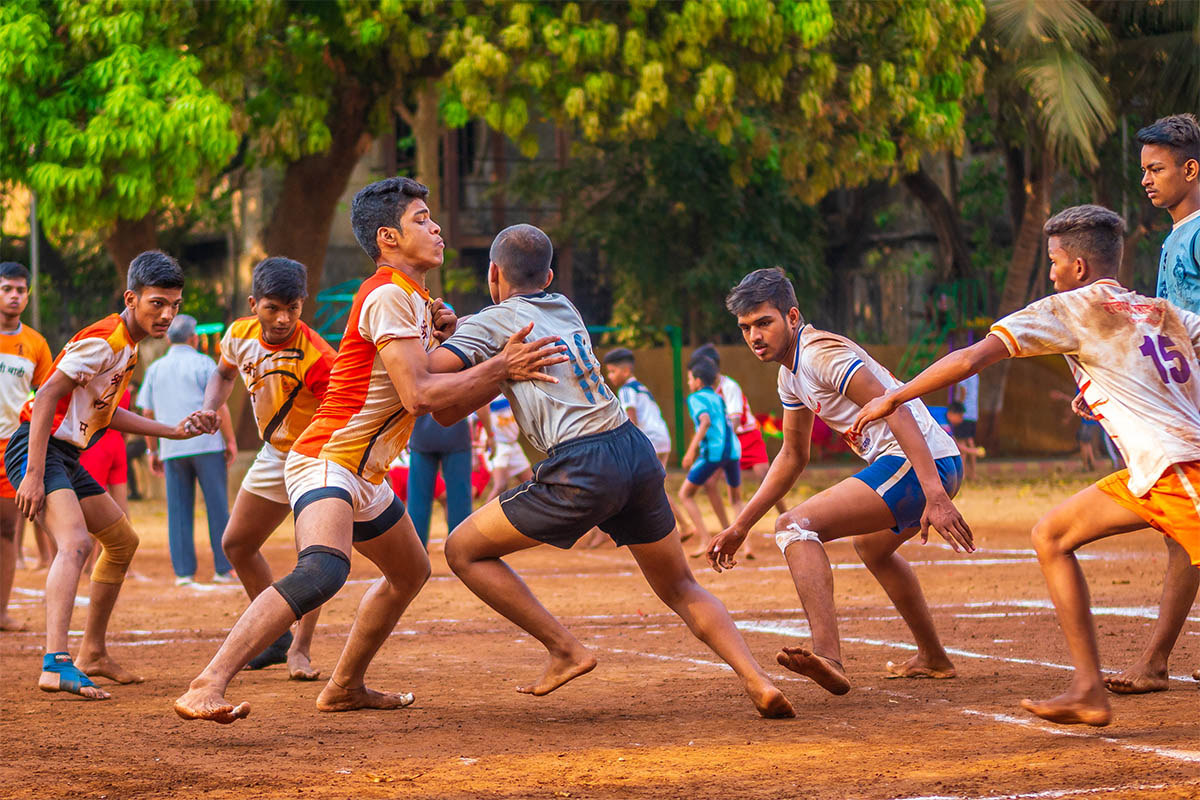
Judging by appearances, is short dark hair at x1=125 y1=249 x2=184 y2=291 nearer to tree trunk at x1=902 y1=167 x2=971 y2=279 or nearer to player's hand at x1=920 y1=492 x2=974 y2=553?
player's hand at x1=920 y1=492 x2=974 y2=553

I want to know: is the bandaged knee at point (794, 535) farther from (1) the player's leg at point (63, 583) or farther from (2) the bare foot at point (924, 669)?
(1) the player's leg at point (63, 583)

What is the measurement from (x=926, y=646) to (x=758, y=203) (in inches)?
883

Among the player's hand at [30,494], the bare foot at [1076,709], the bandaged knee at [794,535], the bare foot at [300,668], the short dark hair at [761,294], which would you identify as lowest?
the bare foot at [300,668]

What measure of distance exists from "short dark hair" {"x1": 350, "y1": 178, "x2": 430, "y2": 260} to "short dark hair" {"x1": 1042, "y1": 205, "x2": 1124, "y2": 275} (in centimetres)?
232

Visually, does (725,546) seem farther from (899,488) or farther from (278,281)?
(278,281)

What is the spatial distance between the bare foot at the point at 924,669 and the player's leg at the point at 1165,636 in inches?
28.3

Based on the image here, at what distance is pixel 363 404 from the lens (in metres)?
5.62

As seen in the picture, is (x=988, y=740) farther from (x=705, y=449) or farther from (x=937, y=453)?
(x=705, y=449)

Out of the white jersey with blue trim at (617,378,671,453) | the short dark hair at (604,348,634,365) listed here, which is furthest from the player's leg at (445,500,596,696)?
the short dark hair at (604,348,634,365)

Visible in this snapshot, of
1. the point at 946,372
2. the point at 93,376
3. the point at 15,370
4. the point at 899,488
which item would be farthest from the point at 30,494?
the point at 946,372

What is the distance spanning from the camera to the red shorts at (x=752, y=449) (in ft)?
45.9

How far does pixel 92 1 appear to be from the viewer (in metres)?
15.2

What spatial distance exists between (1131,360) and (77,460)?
4681 mm

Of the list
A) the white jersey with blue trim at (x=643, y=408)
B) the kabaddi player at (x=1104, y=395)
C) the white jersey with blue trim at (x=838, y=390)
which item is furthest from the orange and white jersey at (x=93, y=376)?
the white jersey with blue trim at (x=643, y=408)
